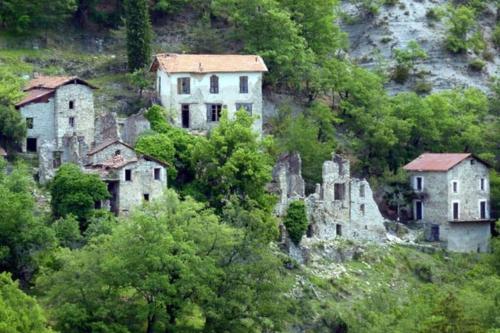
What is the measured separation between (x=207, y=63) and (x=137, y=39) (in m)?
5.29

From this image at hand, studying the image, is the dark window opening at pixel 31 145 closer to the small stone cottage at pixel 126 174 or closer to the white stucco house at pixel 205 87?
the small stone cottage at pixel 126 174

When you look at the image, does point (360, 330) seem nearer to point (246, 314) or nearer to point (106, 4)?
point (246, 314)

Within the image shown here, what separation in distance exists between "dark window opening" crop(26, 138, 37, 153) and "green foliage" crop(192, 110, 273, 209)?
8.49 m

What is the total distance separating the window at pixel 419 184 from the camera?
112 meters

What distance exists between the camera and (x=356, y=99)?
11825 centimetres

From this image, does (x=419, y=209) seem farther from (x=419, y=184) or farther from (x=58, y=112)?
(x=58, y=112)

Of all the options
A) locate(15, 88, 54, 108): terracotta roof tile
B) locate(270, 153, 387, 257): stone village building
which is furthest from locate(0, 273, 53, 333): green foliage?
locate(270, 153, 387, 257): stone village building

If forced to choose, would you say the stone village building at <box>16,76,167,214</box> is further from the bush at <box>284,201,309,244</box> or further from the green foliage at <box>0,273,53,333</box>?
the green foliage at <box>0,273,53,333</box>

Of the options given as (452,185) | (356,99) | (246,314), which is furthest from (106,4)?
(246,314)

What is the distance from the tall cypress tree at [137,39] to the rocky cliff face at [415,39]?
1993 centimetres

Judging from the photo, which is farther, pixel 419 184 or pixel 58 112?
pixel 419 184

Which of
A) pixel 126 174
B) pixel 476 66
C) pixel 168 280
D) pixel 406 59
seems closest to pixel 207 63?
pixel 126 174

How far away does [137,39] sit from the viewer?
113 m

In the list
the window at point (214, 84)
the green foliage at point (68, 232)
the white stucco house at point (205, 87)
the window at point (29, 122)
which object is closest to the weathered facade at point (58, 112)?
the window at point (29, 122)
